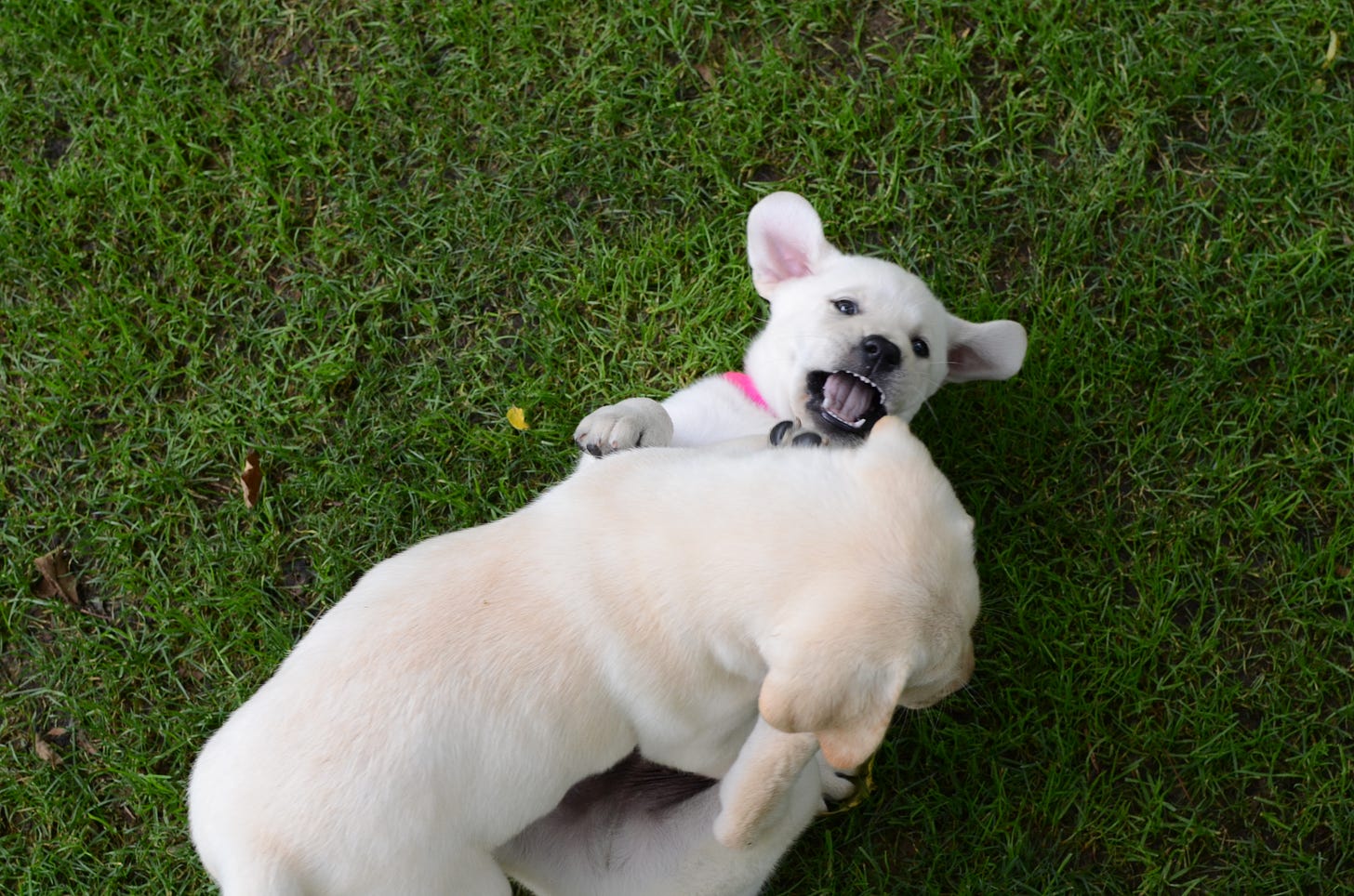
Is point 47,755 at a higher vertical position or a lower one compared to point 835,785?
higher

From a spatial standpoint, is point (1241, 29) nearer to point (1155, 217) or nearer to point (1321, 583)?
point (1155, 217)

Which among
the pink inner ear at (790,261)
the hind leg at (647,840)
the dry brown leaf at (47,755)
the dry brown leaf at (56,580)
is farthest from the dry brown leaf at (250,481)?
the pink inner ear at (790,261)

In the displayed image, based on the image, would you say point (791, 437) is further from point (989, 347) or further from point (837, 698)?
point (837, 698)

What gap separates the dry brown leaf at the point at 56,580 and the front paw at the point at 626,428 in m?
2.12

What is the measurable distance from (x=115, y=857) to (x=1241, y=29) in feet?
17.3

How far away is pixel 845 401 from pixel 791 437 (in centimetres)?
36

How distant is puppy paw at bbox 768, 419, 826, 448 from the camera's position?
10.1ft

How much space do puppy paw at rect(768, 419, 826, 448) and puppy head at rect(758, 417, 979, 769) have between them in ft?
1.58

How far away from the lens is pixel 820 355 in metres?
3.46

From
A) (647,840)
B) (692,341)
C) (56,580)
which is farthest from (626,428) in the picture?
(56,580)

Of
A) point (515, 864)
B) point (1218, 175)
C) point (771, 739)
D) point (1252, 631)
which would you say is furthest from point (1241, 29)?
point (515, 864)

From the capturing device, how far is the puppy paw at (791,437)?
3.07 m

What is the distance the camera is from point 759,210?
12.1 ft

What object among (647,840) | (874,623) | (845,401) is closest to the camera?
(874,623)
